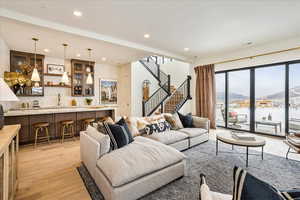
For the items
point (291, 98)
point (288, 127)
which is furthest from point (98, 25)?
point (288, 127)

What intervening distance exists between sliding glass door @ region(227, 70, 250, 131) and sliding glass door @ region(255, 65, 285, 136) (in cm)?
26

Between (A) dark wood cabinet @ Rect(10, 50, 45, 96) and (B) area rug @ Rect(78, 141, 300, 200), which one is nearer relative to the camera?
(B) area rug @ Rect(78, 141, 300, 200)

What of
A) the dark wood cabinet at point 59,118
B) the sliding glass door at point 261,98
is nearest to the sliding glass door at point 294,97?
the sliding glass door at point 261,98

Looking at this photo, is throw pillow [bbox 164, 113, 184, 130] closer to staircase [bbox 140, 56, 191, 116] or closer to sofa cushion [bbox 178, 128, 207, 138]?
sofa cushion [bbox 178, 128, 207, 138]

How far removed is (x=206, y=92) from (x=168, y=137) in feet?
10.6

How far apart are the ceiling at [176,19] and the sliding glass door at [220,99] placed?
1637mm

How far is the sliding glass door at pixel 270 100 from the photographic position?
168 inches

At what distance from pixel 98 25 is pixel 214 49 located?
148 inches

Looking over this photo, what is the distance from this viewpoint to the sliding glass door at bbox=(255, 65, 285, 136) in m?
4.26

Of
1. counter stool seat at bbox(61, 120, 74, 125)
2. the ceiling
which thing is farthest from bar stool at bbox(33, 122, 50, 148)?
the ceiling

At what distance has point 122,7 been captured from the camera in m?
2.53

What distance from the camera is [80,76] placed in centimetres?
593

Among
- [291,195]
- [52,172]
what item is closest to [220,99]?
[291,195]

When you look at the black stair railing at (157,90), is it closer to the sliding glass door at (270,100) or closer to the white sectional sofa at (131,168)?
the sliding glass door at (270,100)
